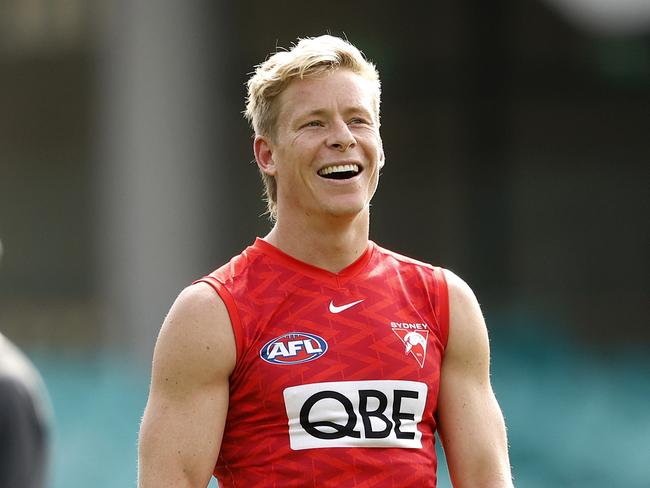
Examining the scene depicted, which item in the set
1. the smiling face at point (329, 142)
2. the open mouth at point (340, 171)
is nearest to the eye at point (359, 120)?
the smiling face at point (329, 142)

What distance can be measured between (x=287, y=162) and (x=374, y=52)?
16.9 metres

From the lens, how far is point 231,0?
19484mm

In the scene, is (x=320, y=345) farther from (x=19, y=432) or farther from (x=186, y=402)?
(x=19, y=432)

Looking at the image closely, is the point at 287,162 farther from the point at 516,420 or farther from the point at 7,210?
A: the point at 7,210

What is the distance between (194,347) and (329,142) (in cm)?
63

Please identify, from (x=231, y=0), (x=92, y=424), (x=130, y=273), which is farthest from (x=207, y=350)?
(x=231, y=0)

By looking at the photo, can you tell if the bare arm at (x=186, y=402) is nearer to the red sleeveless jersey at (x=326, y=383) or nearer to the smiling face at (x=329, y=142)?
the red sleeveless jersey at (x=326, y=383)

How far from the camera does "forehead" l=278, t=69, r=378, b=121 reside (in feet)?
11.6

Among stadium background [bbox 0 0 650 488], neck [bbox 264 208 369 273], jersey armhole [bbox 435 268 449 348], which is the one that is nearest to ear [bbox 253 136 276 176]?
neck [bbox 264 208 369 273]

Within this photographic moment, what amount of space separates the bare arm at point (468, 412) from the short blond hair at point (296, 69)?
2.03 feet

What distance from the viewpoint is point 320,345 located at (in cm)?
344

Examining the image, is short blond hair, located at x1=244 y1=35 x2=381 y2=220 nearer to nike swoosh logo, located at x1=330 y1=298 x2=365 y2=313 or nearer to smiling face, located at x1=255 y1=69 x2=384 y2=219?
smiling face, located at x1=255 y1=69 x2=384 y2=219

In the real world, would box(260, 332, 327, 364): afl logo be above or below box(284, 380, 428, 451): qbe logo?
above

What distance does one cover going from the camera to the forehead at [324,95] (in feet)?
11.6
